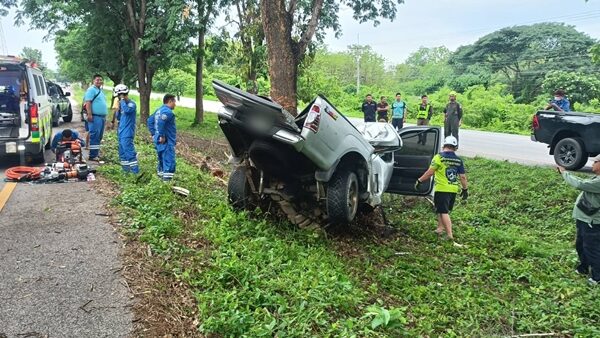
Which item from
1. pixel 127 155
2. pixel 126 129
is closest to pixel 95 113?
pixel 126 129

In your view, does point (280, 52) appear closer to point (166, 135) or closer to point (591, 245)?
point (166, 135)

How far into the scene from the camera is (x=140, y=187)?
22.9ft

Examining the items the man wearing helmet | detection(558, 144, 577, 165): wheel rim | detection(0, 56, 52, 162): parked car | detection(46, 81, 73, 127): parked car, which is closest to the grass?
the man wearing helmet

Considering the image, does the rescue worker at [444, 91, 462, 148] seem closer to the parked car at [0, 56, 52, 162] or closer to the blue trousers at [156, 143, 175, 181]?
the blue trousers at [156, 143, 175, 181]

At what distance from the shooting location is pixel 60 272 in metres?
4.14

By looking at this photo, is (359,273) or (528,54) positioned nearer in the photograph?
(359,273)

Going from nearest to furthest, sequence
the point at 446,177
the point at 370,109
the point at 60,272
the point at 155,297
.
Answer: the point at 155,297 < the point at 60,272 < the point at 446,177 < the point at 370,109

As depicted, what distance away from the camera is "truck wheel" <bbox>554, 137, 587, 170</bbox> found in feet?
34.0

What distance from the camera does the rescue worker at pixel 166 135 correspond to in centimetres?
761

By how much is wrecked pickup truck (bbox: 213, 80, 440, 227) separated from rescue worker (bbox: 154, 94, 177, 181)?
5.78 feet

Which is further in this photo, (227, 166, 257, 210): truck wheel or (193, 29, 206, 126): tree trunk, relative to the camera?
(193, 29, 206, 126): tree trunk

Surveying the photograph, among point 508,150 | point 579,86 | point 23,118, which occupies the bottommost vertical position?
point 508,150

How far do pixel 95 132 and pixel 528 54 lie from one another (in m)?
37.8

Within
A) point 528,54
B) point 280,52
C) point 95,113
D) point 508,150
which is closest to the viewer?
point 95,113
